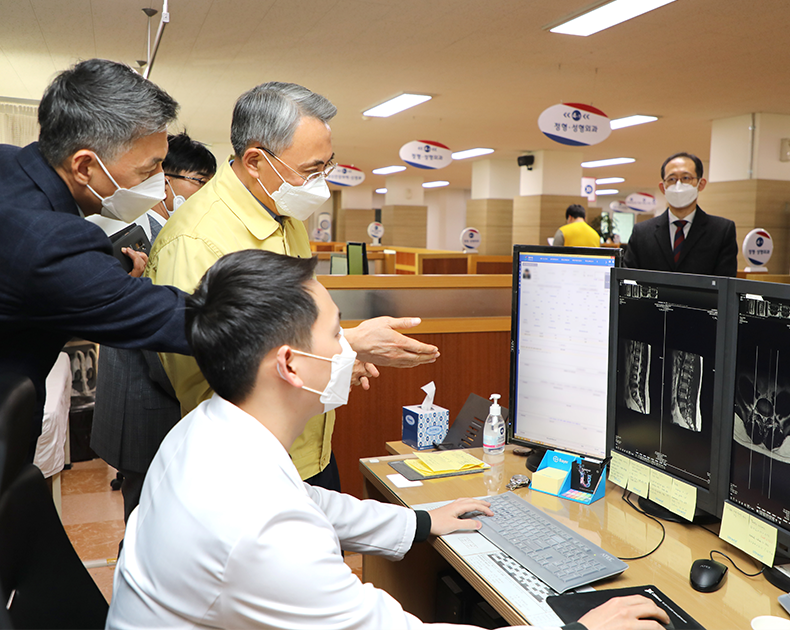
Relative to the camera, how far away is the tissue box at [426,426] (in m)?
1.97

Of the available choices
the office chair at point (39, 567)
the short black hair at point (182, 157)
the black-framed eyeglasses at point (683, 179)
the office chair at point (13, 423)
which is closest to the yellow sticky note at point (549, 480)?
the office chair at point (39, 567)

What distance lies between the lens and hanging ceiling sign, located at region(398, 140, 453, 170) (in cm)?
931

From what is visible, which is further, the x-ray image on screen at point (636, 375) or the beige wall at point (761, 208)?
the beige wall at point (761, 208)

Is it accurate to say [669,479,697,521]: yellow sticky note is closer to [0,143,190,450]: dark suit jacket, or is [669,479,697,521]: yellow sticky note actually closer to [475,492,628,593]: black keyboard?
[475,492,628,593]: black keyboard

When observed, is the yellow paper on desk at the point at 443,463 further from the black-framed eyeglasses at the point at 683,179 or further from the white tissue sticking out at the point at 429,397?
the black-framed eyeglasses at the point at 683,179

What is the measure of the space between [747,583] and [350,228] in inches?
778

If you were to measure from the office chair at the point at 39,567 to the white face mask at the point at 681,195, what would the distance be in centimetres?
326

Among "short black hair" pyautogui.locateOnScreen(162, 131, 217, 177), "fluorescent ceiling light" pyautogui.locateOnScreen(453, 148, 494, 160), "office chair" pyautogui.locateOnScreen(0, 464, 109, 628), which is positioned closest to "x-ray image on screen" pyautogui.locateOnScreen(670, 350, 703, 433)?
"office chair" pyautogui.locateOnScreen(0, 464, 109, 628)

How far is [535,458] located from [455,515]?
460mm

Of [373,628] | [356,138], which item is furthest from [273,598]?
[356,138]

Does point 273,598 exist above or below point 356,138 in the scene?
below

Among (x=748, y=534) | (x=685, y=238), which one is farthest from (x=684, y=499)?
(x=685, y=238)

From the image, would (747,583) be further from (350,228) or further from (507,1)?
(350,228)

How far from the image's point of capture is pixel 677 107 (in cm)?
829
